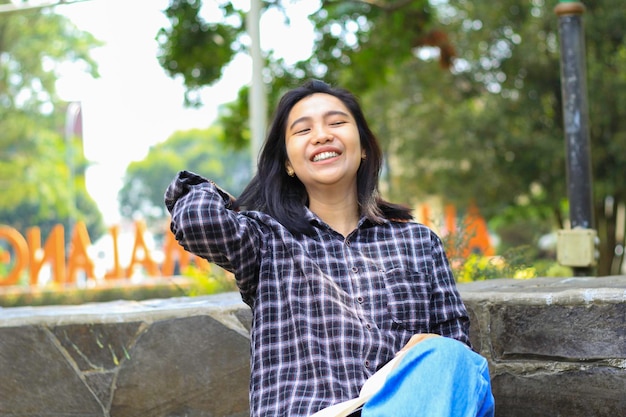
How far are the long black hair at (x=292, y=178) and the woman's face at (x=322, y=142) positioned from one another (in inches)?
1.5

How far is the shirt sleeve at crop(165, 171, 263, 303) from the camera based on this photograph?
2.26 metres

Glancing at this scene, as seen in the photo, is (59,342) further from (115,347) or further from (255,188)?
(255,188)

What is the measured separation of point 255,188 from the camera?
2.64 meters

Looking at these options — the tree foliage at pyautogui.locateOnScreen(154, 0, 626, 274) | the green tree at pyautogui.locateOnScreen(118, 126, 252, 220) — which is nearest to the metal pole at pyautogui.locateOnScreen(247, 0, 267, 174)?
the tree foliage at pyautogui.locateOnScreen(154, 0, 626, 274)

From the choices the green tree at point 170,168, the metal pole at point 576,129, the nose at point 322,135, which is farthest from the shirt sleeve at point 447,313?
the green tree at point 170,168

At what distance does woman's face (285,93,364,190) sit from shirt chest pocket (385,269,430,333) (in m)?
0.34

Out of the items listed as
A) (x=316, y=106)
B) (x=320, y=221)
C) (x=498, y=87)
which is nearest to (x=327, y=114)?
(x=316, y=106)

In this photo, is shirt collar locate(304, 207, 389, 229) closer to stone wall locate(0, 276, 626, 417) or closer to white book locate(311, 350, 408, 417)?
white book locate(311, 350, 408, 417)

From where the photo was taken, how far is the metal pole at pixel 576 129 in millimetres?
4641

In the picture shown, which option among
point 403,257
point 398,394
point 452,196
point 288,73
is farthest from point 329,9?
point 398,394

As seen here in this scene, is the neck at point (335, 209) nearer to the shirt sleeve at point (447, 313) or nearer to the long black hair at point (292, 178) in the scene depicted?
the long black hair at point (292, 178)

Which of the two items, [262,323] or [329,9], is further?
[329,9]

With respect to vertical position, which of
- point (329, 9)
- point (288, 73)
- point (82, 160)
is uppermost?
point (329, 9)

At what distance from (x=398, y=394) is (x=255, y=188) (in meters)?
0.91
